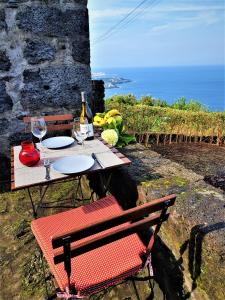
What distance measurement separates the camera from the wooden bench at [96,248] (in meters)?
1.25

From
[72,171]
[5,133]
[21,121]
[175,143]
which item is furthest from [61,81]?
[175,143]

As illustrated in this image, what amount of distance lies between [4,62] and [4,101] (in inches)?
15.2

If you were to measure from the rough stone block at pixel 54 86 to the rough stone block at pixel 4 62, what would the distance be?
0.17 meters

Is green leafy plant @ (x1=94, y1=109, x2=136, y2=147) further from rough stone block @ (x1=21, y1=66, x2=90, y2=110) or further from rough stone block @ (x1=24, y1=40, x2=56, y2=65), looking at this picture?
rough stone block @ (x1=24, y1=40, x2=56, y2=65)

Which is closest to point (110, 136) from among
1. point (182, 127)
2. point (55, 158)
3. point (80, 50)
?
point (55, 158)

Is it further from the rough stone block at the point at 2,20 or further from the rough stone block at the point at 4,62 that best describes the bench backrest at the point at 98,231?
the rough stone block at the point at 2,20

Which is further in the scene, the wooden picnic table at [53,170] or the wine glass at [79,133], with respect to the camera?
the wine glass at [79,133]

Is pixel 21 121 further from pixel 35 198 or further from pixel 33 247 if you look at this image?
pixel 33 247

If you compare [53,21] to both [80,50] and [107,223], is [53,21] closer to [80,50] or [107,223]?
A: [80,50]

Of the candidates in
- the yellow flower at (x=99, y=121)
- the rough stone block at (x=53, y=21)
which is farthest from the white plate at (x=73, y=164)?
the rough stone block at (x=53, y=21)

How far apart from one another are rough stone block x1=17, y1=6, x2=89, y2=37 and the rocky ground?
1368 millimetres

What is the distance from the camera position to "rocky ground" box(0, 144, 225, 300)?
152 centimetres

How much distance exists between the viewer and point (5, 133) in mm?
3020

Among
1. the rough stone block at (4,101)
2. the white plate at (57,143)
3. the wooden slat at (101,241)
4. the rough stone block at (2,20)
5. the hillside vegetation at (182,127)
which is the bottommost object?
the hillside vegetation at (182,127)
